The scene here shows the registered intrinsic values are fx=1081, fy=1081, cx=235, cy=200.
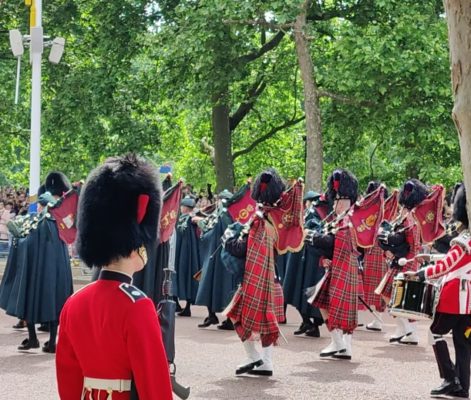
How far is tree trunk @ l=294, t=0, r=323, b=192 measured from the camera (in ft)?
64.6

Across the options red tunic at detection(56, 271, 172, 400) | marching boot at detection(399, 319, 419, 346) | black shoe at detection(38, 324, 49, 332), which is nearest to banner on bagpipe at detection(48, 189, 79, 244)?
black shoe at detection(38, 324, 49, 332)

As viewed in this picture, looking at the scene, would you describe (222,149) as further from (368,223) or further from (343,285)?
(343,285)

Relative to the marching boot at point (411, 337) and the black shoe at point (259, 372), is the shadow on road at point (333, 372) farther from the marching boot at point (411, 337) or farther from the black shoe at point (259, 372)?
the marching boot at point (411, 337)

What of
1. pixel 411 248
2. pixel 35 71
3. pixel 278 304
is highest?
pixel 35 71

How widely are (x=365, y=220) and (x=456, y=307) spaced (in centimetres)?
242

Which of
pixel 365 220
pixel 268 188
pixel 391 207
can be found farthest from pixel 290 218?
pixel 391 207

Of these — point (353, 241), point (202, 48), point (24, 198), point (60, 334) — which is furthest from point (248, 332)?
point (24, 198)

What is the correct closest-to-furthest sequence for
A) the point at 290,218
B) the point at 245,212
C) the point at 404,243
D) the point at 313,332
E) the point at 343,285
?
1. the point at 290,218
2. the point at 343,285
3. the point at 245,212
4. the point at 404,243
5. the point at 313,332

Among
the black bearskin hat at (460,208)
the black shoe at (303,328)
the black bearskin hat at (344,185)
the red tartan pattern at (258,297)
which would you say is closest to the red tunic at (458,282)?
the black bearskin hat at (460,208)

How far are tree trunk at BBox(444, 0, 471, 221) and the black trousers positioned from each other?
4542mm

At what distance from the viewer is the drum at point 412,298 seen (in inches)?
295

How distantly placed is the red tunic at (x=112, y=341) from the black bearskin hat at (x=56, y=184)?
7414 millimetres

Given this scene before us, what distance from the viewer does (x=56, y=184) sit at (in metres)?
11.4

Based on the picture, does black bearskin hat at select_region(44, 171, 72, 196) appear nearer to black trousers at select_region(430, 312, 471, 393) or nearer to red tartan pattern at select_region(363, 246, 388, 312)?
red tartan pattern at select_region(363, 246, 388, 312)
